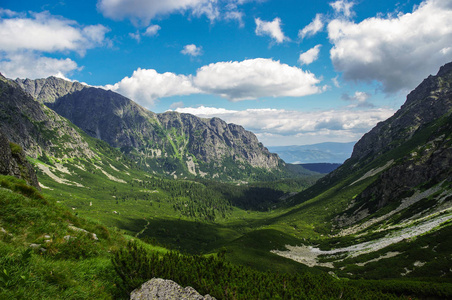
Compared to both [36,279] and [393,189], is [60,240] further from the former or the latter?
[393,189]

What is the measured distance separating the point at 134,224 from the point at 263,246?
138 m

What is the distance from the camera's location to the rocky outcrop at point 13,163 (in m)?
27.5

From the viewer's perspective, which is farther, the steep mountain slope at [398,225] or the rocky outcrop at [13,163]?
the steep mountain slope at [398,225]

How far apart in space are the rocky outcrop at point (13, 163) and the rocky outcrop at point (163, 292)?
91.8ft

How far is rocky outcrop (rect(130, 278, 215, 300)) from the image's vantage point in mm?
9850

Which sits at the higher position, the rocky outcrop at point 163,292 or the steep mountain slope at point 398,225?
the rocky outcrop at point 163,292

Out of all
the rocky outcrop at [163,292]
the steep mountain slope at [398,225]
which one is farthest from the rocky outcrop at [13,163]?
the steep mountain slope at [398,225]

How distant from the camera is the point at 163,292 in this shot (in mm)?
10102

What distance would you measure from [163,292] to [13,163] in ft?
113

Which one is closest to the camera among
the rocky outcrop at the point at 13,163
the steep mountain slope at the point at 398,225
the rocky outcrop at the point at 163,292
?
the rocky outcrop at the point at 163,292

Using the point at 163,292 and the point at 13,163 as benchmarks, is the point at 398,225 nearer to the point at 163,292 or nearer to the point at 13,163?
the point at 163,292

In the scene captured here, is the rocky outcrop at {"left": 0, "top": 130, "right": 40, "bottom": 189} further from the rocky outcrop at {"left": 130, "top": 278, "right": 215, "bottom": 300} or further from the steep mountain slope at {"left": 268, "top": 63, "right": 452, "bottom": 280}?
the steep mountain slope at {"left": 268, "top": 63, "right": 452, "bottom": 280}

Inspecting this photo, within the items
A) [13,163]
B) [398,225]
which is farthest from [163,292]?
[398,225]

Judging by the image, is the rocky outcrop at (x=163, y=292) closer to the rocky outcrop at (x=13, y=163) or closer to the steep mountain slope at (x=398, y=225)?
the rocky outcrop at (x=13, y=163)
